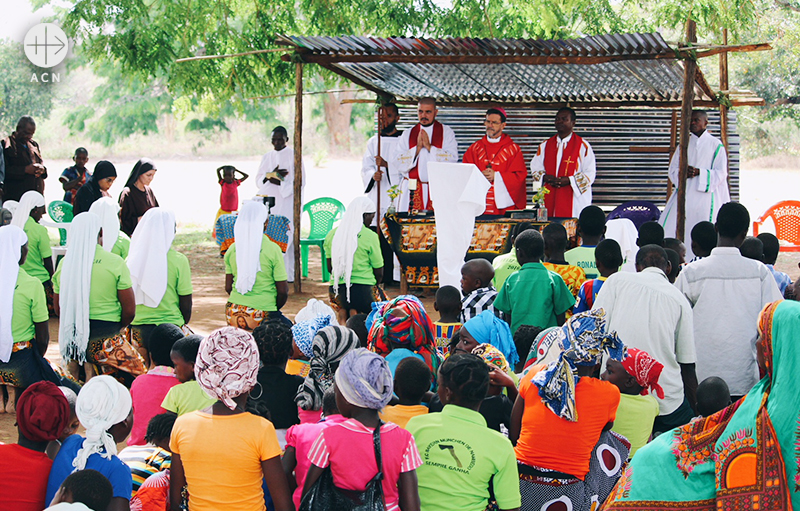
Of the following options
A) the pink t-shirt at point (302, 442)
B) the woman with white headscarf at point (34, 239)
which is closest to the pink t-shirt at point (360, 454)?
the pink t-shirt at point (302, 442)

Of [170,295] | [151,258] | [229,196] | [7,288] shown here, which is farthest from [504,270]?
[229,196]

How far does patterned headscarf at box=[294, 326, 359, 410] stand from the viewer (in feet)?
12.7

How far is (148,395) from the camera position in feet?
13.8

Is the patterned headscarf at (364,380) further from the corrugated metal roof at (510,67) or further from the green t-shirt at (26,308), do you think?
the corrugated metal roof at (510,67)

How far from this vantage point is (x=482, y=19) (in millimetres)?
13766

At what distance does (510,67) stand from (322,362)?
319 inches

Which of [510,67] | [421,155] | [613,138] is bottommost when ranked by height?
[421,155]

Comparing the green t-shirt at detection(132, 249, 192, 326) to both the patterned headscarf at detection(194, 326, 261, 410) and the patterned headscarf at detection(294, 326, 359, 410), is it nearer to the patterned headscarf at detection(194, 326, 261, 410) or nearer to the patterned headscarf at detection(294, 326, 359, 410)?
the patterned headscarf at detection(294, 326, 359, 410)

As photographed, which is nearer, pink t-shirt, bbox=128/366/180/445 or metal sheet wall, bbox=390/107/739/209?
pink t-shirt, bbox=128/366/180/445

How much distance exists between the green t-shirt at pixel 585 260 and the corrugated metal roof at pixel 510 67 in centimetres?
299

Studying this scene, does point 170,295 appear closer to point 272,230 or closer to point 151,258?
point 151,258

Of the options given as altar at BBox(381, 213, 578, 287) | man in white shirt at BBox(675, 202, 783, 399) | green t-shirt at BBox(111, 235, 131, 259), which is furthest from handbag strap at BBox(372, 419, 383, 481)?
altar at BBox(381, 213, 578, 287)

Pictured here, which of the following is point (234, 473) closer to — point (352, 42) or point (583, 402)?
point (583, 402)

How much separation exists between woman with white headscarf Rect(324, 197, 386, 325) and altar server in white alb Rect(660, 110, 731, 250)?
4.79m
